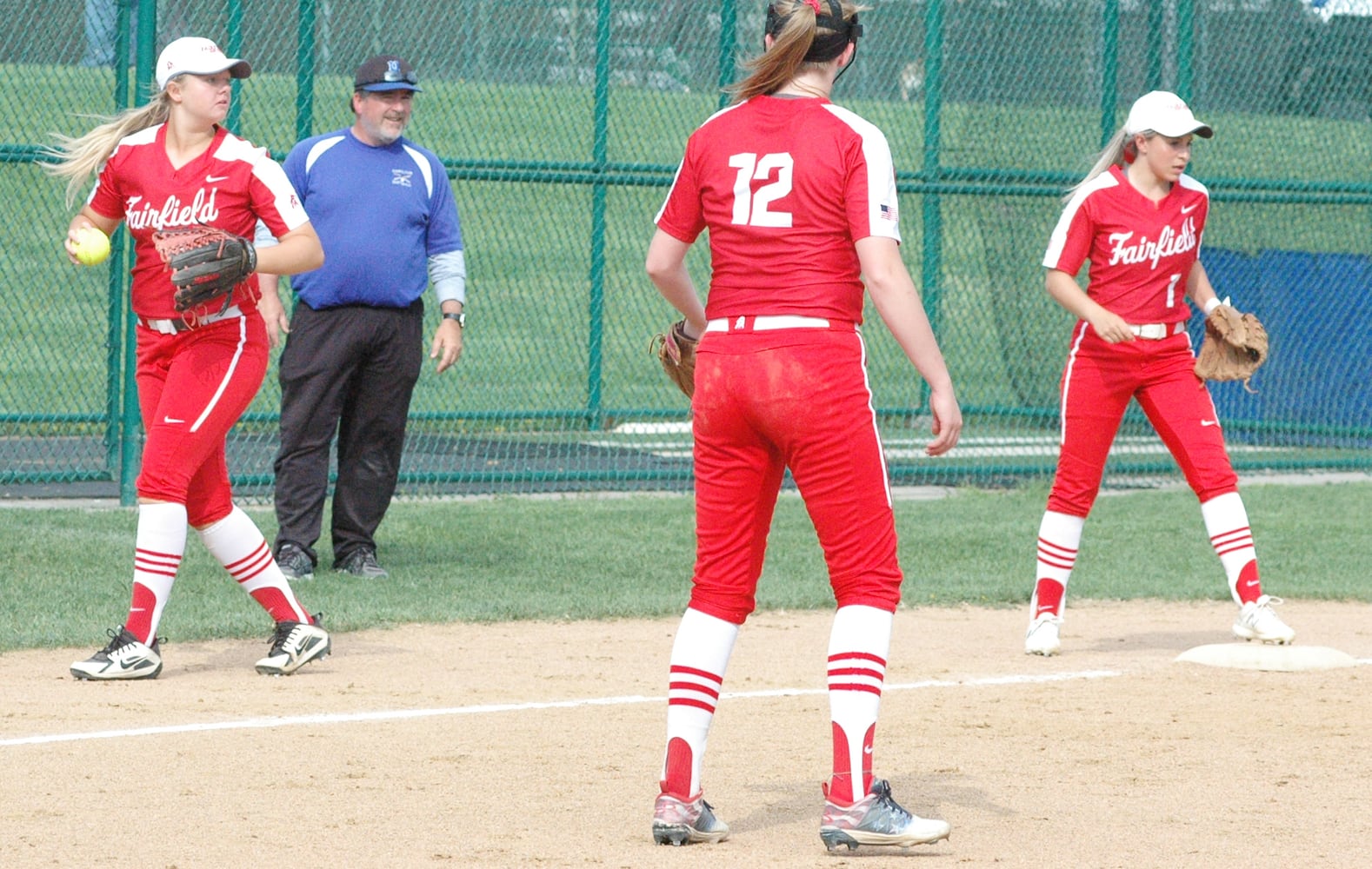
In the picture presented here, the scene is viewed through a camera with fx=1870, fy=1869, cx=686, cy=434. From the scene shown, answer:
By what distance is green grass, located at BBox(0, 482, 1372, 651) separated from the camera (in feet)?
25.5

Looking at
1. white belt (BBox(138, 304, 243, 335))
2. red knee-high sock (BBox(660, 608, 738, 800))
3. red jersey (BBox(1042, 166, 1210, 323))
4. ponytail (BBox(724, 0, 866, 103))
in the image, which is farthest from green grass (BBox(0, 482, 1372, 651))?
ponytail (BBox(724, 0, 866, 103))

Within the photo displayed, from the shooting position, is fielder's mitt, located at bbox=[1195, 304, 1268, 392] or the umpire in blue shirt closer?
fielder's mitt, located at bbox=[1195, 304, 1268, 392]

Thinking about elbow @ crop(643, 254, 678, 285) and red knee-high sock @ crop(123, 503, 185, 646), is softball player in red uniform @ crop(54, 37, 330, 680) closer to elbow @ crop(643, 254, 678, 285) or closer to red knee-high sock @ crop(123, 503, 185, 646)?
red knee-high sock @ crop(123, 503, 185, 646)

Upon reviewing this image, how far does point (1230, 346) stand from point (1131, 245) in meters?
0.77

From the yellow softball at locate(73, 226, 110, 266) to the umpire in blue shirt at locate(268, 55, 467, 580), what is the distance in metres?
1.87

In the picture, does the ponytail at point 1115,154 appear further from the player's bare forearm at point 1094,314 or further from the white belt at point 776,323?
the white belt at point 776,323

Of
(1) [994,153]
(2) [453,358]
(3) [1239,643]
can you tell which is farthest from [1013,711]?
(1) [994,153]

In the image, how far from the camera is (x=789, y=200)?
434 cm

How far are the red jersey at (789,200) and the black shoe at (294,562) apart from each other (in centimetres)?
447

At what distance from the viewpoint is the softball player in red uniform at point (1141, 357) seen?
23.6ft

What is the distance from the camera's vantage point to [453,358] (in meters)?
8.03

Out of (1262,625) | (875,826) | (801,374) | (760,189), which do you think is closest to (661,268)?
(760,189)

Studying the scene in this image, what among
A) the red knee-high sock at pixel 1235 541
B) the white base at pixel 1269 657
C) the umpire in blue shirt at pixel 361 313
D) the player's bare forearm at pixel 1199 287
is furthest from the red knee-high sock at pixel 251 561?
the player's bare forearm at pixel 1199 287

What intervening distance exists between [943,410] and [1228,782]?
63.7 inches
